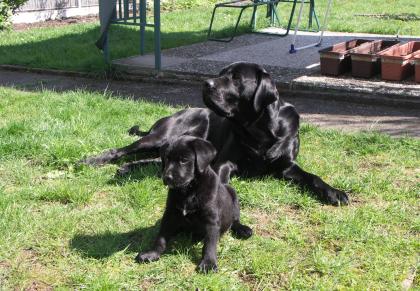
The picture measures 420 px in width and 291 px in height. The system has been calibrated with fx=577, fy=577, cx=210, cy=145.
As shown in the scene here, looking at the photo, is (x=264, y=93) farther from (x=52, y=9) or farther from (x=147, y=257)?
(x=52, y=9)

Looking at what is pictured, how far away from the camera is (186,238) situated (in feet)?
11.7

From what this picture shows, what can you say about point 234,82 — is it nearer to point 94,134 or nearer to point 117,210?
point 117,210

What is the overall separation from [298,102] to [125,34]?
252 inches

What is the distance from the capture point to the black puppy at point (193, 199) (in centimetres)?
316

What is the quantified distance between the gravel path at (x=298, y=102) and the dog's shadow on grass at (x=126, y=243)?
3179 mm

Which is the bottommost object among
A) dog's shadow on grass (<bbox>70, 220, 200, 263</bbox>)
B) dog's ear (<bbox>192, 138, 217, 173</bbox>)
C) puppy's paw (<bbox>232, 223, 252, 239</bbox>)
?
dog's shadow on grass (<bbox>70, 220, 200, 263</bbox>)

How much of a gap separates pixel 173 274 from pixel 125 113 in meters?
3.59

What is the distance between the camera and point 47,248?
342cm

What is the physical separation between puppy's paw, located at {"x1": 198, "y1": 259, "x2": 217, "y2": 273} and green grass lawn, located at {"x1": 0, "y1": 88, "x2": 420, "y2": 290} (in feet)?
0.15

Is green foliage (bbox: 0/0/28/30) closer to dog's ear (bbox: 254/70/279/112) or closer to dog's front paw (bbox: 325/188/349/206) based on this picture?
dog's ear (bbox: 254/70/279/112)

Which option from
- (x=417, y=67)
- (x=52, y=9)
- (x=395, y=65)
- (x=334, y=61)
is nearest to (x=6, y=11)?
(x=52, y=9)

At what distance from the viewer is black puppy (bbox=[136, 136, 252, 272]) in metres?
3.16

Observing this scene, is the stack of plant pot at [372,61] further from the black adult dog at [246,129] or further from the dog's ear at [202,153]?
A: the dog's ear at [202,153]

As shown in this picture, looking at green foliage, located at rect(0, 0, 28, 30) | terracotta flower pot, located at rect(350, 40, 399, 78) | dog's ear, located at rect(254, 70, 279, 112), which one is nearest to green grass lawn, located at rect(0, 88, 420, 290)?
dog's ear, located at rect(254, 70, 279, 112)
